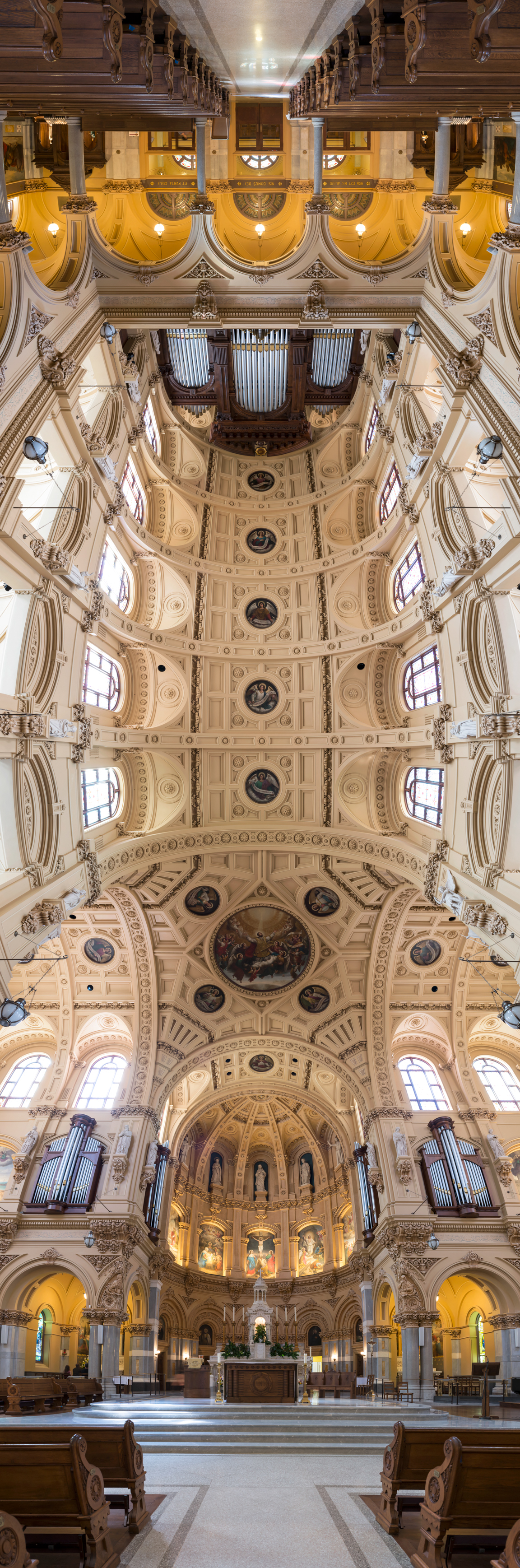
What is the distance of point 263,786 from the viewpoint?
A: 26.9m

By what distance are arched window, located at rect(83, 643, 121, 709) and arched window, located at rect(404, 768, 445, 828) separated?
9128 millimetres

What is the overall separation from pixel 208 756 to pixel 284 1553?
21335mm

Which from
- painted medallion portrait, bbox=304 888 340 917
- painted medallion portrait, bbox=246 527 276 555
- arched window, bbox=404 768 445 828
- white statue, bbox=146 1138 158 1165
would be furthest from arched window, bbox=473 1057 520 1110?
painted medallion portrait, bbox=246 527 276 555

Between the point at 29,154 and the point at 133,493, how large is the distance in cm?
926

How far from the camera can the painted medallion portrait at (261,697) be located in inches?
1048

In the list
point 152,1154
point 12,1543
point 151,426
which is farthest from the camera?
point 152,1154

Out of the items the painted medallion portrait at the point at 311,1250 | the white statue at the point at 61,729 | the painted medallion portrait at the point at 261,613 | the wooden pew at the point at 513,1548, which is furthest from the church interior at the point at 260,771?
the painted medallion portrait at the point at 311,1250

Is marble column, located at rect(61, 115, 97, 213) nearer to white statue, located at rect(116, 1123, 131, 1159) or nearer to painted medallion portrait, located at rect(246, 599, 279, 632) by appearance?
painted medallion portrait, located at rect(246, 599, 279, 632)

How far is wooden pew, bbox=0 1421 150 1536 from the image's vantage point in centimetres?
652

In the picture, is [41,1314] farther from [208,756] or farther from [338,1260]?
[208,756]

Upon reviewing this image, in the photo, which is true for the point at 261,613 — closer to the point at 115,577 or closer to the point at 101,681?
the point at 115,577

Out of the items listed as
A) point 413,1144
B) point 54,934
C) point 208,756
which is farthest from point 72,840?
point 413,1144

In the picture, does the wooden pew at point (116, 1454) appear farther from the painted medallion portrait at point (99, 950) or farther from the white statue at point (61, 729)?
the painted medallion portrait at point (99, 950)

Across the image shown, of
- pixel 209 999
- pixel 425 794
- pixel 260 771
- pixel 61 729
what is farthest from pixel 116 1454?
pixel 209 999
